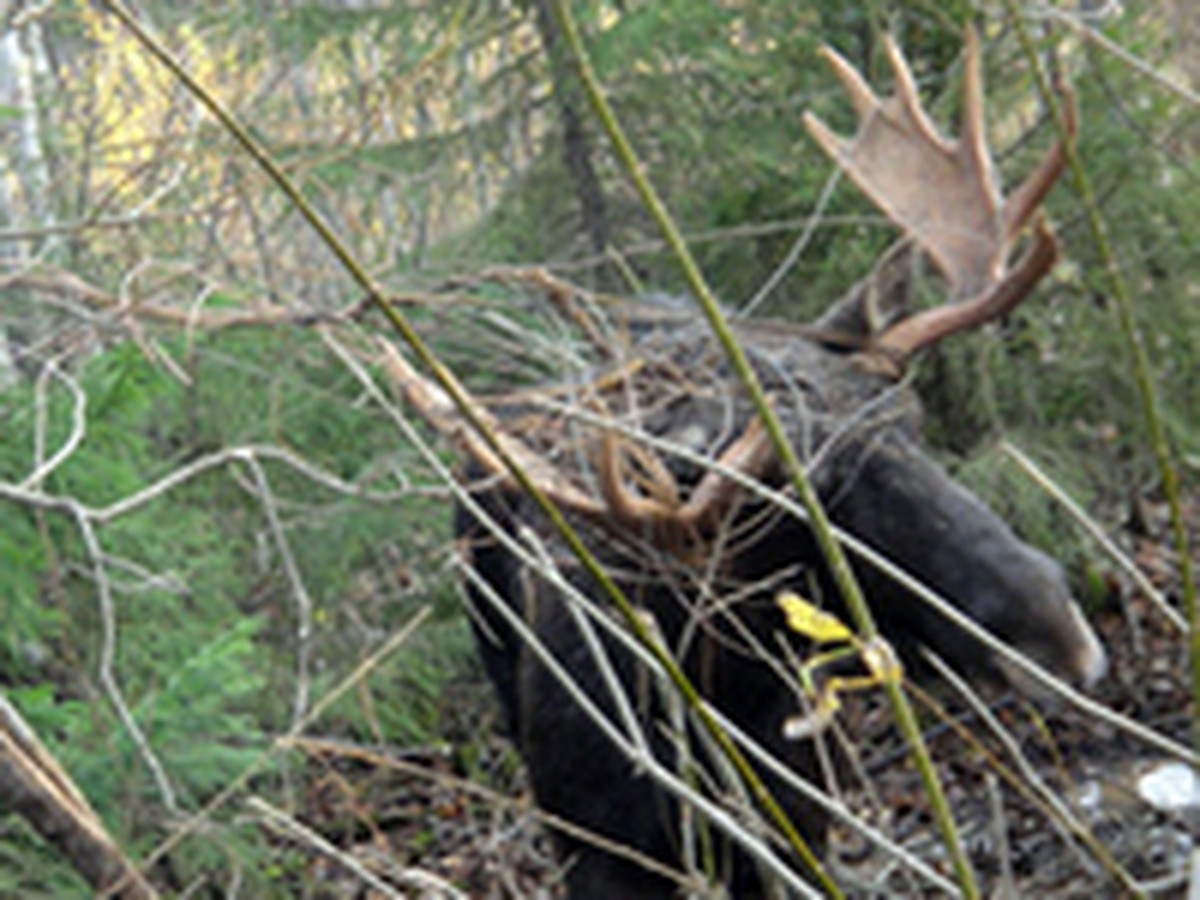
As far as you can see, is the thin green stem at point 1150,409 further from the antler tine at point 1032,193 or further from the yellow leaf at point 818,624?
the antler tine at point 1032,193

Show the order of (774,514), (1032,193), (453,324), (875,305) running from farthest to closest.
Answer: (453,324)
(875,305)
(774,514)
(1032,193)

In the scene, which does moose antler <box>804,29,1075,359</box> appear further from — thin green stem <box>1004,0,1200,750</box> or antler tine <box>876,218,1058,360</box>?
thin green stem <box>1004,0,1200,750</box>

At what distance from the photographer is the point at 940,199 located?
176 inches

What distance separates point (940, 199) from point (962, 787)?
295cm

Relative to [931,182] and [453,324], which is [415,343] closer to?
[931,182]

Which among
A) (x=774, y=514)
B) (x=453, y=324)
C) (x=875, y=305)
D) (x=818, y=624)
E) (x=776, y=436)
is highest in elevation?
(x=776, y=436)

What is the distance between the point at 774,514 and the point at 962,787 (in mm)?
2795

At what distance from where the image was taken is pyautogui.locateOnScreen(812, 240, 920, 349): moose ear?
448 cm

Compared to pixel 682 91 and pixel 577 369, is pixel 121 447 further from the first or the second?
pixel 682 91

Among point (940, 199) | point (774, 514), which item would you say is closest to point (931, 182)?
point (940, 199)

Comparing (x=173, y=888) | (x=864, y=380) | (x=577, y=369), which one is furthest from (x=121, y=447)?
(x=864, y=380)

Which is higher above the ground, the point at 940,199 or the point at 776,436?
the point at 776,436

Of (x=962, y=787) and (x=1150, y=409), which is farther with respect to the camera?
(x=962, y=787)

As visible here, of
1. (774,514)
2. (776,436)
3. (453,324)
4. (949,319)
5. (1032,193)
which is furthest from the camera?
(453,324)
